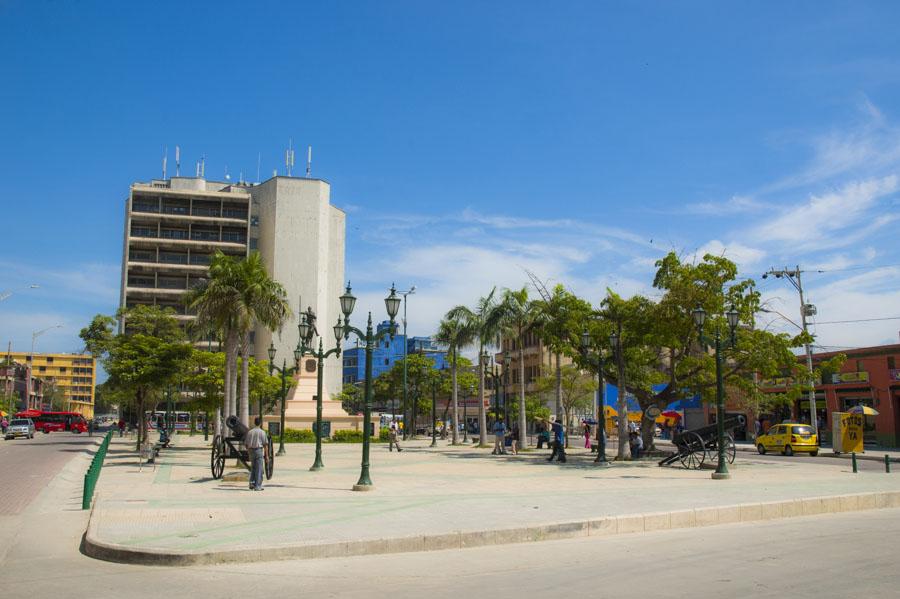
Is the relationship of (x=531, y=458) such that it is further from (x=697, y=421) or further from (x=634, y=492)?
(x=697, y=421)

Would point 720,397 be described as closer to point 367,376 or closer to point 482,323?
point 367,376

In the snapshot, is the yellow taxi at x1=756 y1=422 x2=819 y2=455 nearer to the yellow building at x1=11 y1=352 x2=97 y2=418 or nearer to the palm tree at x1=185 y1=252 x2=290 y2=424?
the palm tree at x1=185 y1=252 x2=290 y2=424

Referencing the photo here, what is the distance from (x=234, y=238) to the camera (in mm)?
96000

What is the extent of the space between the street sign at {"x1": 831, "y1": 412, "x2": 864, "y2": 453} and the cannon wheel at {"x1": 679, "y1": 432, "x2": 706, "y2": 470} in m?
12.1

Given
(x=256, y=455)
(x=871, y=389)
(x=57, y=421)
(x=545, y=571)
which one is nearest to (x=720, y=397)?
(x=256, y=455)

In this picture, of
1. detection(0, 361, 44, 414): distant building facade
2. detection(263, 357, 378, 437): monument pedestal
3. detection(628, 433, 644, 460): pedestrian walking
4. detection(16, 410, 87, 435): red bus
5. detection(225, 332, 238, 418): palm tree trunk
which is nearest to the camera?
detection(225, 332, 238, 418): palm tree trunk

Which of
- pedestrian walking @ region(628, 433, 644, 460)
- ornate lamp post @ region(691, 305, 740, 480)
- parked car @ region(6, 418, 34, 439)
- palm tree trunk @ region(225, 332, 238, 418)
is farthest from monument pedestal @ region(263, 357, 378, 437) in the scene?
ornate lamp post @ region(691, 305, 740, 480)

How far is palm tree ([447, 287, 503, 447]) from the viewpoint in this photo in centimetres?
4091

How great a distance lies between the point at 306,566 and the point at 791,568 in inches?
235

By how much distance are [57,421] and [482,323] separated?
5584 cm

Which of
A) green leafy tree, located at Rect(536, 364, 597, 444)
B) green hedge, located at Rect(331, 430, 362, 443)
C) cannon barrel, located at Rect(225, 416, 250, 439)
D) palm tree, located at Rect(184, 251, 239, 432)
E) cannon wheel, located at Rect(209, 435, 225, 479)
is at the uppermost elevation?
palm tree, located at Rect(184, 251, 239, 432)

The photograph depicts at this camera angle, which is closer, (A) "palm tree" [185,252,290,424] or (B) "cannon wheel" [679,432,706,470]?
(B) "cannon wheel" [679,432,706,470]

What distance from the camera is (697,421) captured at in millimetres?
63281

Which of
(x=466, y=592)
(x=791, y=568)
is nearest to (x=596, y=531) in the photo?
(x=791, y=568)
